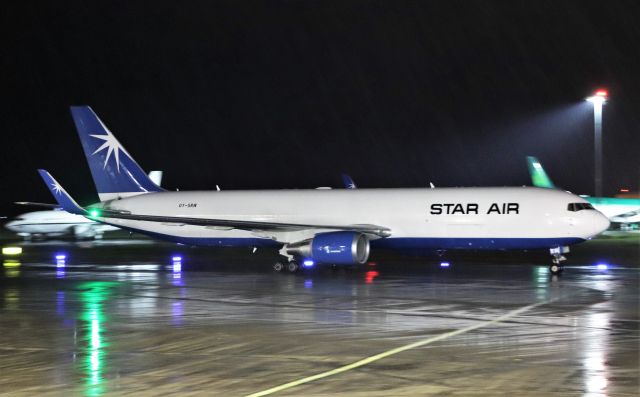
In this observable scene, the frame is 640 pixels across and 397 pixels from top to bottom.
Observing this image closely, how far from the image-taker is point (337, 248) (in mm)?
31672

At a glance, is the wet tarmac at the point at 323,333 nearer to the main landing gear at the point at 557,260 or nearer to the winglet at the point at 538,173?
the main landing gear at the point at 557,260

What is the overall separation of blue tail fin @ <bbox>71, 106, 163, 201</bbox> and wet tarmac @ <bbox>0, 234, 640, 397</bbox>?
Answer: 10.2m

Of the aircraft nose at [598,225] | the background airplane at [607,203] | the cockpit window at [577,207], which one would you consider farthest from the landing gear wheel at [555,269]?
the background airplane at [607,203]

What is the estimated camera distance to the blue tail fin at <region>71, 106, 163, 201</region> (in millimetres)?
42094

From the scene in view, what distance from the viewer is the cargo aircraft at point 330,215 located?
31.9 meters

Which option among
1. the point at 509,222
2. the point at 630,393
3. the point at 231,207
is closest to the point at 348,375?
the point at 630,393

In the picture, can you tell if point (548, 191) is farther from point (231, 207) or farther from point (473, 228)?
point (231, 207)

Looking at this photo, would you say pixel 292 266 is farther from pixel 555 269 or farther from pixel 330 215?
pixel 555 269

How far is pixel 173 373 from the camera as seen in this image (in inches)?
493

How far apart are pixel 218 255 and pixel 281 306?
83.5 feet

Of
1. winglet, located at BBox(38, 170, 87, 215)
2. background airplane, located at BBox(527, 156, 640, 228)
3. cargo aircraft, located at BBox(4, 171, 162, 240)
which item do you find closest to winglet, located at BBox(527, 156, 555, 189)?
background airplane, located at BBox(527, 156, 640, 228)

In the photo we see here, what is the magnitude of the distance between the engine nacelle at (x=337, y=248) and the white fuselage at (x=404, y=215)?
218 centimetres

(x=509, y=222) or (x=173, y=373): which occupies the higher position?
(x=509, y=222)

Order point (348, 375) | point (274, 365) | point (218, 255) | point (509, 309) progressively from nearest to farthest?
1. point (348, 375)
2. point (274, 365)
3. point (509, 309)
4. point (218, 255)
